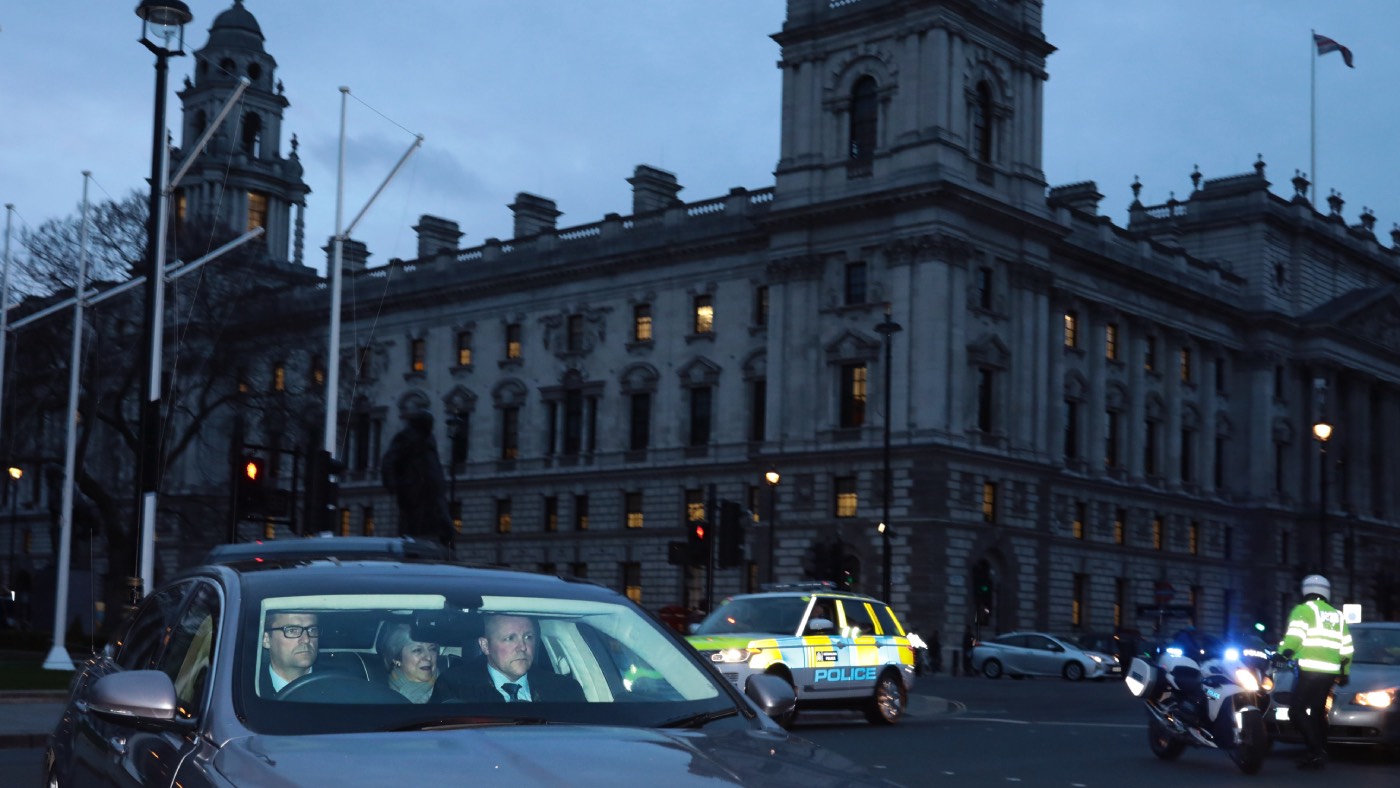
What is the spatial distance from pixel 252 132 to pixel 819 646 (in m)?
76.6

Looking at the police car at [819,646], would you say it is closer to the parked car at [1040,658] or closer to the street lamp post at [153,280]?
the street lamp post at [153,280]

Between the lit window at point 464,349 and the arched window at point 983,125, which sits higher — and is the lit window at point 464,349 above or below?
below

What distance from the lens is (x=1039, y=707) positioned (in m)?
Answer: 32.2

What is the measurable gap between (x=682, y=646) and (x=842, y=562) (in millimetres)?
36850

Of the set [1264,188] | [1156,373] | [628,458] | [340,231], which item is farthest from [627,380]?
[340,231]

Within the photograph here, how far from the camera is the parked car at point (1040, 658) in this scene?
51250mm

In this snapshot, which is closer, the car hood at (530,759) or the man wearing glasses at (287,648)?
the car hood at (530,759)

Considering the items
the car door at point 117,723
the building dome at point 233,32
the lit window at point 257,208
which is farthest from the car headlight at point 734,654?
the lit window at point 257,208

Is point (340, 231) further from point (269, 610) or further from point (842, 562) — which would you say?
point (269, 610)

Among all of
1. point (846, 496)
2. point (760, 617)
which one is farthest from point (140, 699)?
point (846, 496)

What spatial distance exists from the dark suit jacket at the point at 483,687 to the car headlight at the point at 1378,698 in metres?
14.2

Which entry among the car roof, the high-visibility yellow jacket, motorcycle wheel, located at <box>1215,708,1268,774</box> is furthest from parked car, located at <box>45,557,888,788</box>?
the high-visibility yellow jacket

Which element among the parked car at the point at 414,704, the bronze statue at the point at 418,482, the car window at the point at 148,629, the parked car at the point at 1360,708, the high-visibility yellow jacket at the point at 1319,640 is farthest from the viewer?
the bronze statue at the point at 418,482

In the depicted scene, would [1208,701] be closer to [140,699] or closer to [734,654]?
[734,654]
